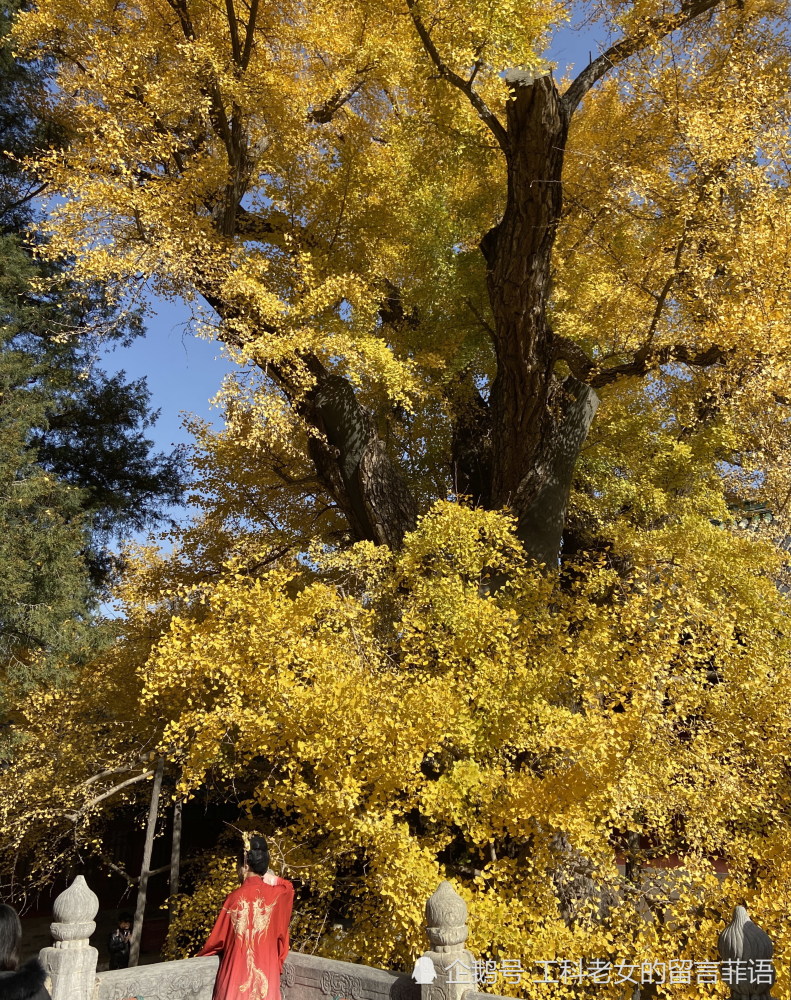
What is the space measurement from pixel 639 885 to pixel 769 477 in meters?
6.79

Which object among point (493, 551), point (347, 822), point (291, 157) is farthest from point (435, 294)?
point (347, 822)

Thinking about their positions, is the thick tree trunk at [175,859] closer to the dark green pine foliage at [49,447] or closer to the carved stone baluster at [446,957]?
the dark green pine foliage at [49,447]

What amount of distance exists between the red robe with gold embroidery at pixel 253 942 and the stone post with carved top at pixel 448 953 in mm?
922

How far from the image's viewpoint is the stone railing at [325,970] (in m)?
3.21

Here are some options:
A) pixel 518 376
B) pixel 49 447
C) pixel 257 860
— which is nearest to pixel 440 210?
pixel 518 376

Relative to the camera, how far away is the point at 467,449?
12336 millimetres

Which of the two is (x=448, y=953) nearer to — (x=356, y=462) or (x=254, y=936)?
(x=254, y=936)

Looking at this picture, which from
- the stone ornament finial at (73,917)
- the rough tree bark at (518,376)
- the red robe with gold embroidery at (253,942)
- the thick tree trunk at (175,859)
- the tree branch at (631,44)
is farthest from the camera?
the rough tree bark at (518,376)

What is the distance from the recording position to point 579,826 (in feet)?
18.4

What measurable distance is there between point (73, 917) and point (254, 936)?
3.70 feet

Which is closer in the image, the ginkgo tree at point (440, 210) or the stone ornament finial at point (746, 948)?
the stone ornament finial at point (746, 948)

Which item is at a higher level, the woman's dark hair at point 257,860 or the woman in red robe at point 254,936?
the woman's dark hair at point 257,860

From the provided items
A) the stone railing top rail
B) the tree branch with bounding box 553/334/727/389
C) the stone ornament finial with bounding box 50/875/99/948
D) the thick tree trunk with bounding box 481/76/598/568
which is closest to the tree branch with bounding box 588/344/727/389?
the tree branch with bounding box 553/334/727/389

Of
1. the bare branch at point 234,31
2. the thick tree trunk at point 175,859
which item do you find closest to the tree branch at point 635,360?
the bare branch at point 234,31
